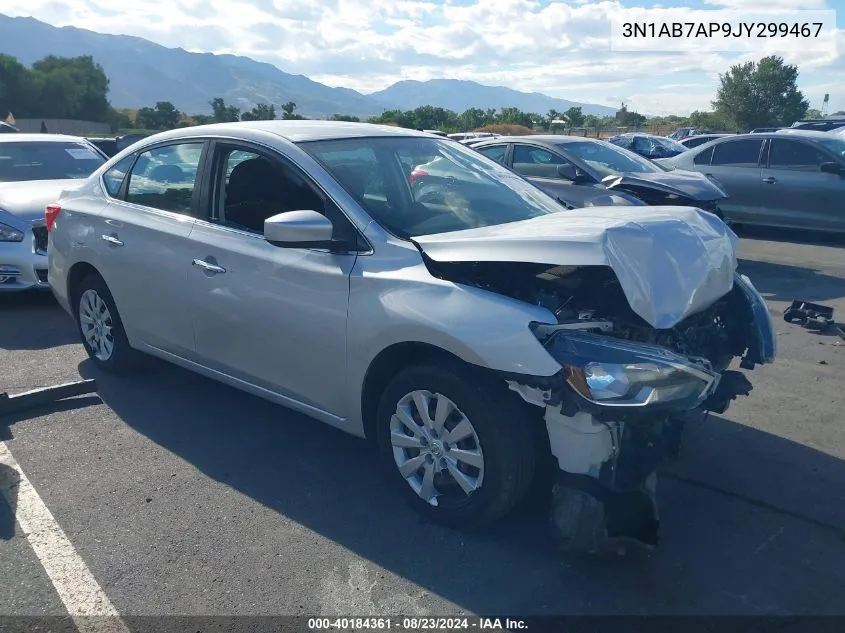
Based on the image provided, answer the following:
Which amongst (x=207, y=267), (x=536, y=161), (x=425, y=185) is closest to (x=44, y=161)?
(x=207, y=267)

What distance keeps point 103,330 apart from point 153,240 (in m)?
1.09

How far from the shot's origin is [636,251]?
10.8 ft

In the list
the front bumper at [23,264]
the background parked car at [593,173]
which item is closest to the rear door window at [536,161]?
the background parked car at [593,173]

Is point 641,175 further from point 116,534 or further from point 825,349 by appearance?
point 116,534

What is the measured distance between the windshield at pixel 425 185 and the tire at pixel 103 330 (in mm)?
2040

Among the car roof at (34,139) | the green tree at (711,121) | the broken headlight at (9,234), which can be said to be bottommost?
the green tree at (711,121)

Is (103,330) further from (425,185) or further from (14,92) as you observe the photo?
(14,92)

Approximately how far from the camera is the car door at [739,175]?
11.6 m

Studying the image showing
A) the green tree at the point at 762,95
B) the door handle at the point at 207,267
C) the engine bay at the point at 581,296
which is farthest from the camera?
the green tree at the point at 762,95

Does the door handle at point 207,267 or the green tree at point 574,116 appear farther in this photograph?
the green tree at point 574,116

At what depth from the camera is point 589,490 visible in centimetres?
305

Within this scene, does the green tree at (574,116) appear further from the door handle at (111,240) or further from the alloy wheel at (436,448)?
the alloy wheel at (436,448)

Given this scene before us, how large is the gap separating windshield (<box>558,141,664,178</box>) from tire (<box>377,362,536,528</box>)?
22.6ft

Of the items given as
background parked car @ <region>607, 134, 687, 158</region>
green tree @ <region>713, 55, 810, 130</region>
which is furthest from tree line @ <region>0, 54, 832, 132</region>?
background parked car @ <region>607, 134, 687, 158</region>
